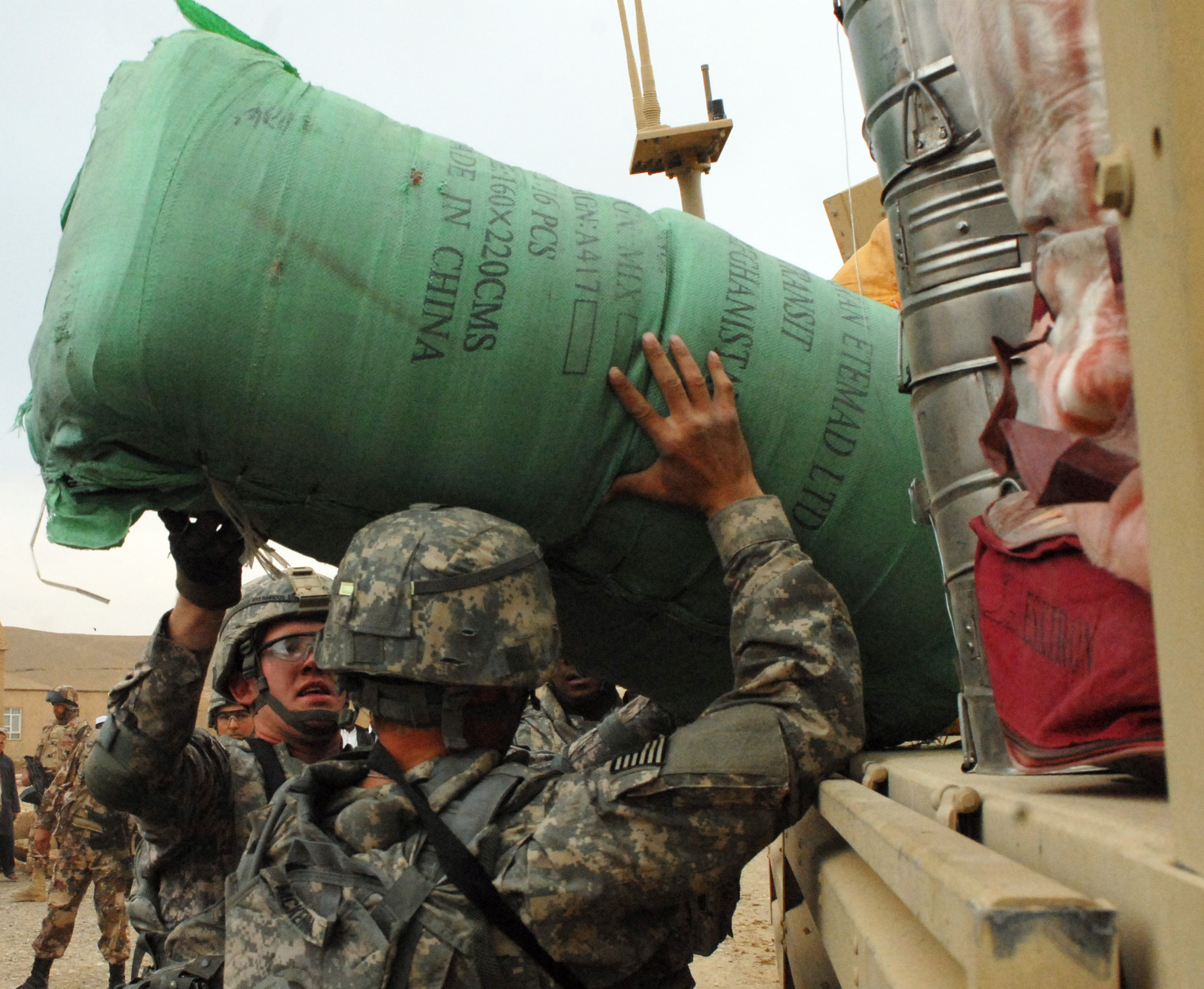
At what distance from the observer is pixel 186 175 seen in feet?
5.32

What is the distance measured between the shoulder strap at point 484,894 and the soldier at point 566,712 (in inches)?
69.4

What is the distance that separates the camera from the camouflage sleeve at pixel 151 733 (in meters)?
2.25

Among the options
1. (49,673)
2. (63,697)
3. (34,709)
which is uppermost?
(63,697)

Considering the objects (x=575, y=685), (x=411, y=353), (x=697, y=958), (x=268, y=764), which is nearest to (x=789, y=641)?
(x=411, y=353)

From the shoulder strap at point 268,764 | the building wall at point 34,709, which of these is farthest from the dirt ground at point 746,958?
the building wall at point 34,709

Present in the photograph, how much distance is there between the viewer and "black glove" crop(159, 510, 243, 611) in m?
2.13

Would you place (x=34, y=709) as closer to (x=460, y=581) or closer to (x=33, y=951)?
(x=33, y=951)

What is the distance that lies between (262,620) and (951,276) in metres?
1.96

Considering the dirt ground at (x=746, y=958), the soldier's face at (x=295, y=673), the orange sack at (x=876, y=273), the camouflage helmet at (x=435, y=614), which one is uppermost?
the orange sack at (x=876, y=273)

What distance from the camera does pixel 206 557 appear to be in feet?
7.19

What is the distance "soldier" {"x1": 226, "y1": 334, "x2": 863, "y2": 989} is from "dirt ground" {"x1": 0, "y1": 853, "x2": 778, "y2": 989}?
82.6 inches

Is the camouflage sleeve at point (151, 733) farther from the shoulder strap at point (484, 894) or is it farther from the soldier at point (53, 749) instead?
the soldier at point (53, 749)

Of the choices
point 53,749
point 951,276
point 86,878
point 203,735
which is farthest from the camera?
point 53,749

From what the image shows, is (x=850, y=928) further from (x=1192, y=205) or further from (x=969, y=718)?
(x=1192, y=205)
